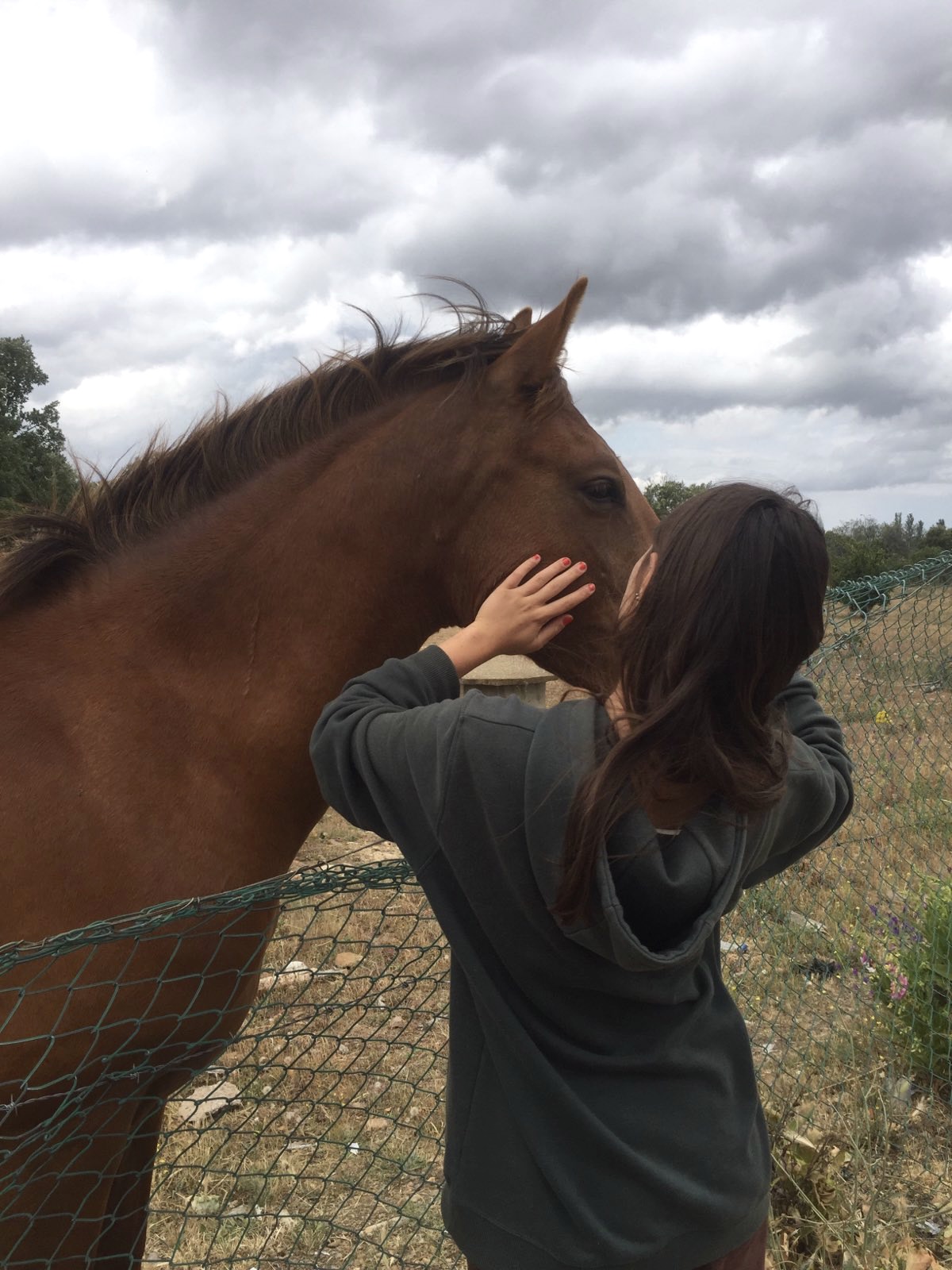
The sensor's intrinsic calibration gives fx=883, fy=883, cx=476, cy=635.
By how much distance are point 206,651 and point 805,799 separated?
1266 mm

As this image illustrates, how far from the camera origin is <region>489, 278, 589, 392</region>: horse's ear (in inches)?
80.7

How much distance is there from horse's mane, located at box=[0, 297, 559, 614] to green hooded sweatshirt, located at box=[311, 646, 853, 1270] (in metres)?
0.97

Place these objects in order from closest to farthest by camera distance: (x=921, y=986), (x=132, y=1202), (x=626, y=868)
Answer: (x=626, y=868) < (x=132, y=1202) < (x=921, y=986)

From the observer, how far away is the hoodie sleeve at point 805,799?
1373 mm

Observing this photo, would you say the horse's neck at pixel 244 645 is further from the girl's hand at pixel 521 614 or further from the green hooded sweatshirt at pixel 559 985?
the green hooded sweatshirt at pixel 559 985

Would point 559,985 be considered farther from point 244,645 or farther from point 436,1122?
point 436,1122

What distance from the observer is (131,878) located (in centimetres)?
178

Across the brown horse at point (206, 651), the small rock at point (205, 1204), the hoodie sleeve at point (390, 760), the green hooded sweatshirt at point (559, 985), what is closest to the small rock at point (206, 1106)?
the small rock at point (205, 1204)

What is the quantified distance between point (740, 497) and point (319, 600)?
1.03m

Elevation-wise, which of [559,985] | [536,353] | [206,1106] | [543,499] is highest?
[536,353]

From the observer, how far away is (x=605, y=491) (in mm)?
2053

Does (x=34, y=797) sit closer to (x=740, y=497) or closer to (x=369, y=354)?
(x=369, y=354)

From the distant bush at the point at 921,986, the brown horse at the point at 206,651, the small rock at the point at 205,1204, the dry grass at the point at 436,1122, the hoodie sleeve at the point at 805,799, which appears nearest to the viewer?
the hoodie sleeve at the point at 805,799

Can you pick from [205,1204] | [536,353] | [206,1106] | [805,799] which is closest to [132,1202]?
[205,1204]
